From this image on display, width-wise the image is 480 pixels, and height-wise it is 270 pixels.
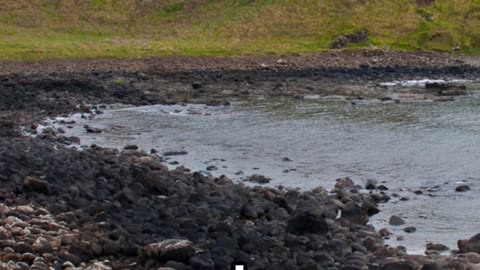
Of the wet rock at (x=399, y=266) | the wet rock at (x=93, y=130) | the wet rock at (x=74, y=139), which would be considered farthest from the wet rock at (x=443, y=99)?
the wet rock at (x=399, y=266)

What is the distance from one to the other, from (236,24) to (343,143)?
59644 mm

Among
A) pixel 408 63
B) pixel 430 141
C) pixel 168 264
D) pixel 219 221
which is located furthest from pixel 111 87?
pixel 168 264

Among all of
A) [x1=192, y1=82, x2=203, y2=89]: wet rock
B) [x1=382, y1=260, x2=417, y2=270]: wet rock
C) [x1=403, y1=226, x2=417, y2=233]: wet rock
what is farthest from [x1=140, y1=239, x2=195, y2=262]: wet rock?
[x1=192, y1=82, x2=203, y2=89]: wet rock

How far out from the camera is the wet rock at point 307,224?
1948cm

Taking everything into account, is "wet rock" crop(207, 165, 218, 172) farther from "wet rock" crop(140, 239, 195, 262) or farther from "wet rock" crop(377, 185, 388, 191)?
"wet rock" crop(140, 239, 195, 262)

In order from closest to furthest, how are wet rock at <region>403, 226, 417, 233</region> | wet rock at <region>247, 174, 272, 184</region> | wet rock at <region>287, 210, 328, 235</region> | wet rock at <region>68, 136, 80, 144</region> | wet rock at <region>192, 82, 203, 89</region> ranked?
wet rock at <region>287, 210, 328, 235</region>
wet rock at <region>403, 226, 417, 233</region>
wet rock at <region>247, 174, 272, 184</region>
wet rock at <region>68, 136, 80, 144</region>
wet rock at <region>192, 82, 203, 89</region>

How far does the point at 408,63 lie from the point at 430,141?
42.9 metres

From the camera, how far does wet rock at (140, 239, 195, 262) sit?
1645 centimetres

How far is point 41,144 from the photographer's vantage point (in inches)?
1266

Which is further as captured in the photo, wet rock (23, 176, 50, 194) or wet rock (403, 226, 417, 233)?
wet rock (23, 176, 50, 194)

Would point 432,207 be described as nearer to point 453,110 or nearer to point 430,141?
point 430,141

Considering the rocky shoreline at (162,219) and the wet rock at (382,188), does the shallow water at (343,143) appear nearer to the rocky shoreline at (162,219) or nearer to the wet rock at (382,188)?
the wet rock at (382,188)

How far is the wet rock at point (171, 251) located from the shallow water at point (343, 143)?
643 cm

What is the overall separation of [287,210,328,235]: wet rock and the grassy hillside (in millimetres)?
62240
